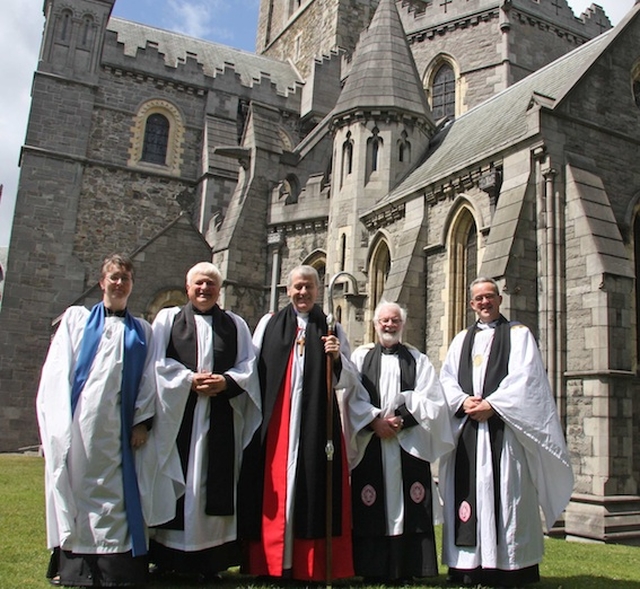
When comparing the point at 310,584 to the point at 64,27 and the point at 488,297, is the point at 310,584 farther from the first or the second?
the point at 64,27

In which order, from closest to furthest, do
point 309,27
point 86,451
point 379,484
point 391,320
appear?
1. point 86,451
2. point 379,484
3. point 391,320
4. point 309,27

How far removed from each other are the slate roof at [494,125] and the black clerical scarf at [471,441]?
287 inches

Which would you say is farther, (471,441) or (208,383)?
(471,441)

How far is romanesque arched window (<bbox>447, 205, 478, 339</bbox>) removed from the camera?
13.0m

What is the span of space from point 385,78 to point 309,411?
47.3ft

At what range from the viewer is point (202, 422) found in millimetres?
4691

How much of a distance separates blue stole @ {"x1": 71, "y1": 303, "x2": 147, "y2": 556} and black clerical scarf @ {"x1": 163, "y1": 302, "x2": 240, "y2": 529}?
250 mm

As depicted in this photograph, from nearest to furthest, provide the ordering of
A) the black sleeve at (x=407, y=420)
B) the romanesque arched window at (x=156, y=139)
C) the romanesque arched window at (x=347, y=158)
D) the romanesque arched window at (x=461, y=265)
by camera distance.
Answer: the black sleeve at (x=407, y=420), the romanesque arched window at (x=461, y=265), the romanesque arched window at (x=347, y=158), the romanesque arched window at (x=156, y=139)

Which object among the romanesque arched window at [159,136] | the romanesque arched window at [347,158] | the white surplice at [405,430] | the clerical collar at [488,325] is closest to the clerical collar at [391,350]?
the white surplice at [405,430]

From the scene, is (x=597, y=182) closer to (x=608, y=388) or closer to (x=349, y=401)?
(x=608, y=388)

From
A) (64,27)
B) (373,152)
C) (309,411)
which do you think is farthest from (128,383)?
(64,27)

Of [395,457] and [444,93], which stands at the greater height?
[444,93]

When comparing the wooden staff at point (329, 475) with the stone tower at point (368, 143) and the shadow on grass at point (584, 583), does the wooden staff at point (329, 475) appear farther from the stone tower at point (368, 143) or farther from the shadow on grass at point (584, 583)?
the stone tower at point (368, 143)

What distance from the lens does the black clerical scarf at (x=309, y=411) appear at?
15.3 ft
